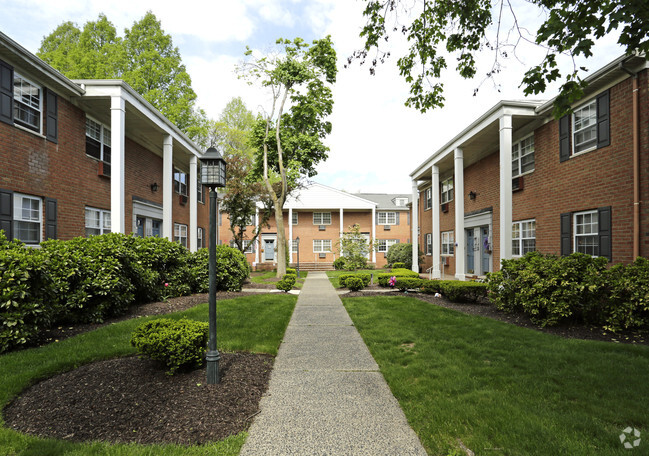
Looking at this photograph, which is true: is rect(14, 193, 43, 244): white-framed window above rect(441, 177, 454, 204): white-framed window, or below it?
below

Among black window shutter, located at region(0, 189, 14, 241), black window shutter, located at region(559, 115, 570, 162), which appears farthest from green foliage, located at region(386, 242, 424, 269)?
black window shutter, located at region(0, 189, 14, 241)

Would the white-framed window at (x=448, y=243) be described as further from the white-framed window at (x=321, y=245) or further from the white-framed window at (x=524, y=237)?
the white-framed window at (x=321, y=245)

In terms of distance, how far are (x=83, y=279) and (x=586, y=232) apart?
1267cm

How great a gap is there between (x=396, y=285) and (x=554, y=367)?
7.86 meters

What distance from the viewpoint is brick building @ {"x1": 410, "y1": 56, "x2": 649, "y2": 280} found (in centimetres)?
798

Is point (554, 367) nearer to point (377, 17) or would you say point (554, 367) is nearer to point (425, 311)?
point (425, 311)

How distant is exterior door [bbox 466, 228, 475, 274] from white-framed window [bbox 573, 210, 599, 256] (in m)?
6.59

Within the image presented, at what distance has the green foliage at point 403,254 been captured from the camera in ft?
75.8

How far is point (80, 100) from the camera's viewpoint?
33.7 feet

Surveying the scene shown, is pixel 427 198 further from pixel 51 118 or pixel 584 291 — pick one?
pixel 51 118

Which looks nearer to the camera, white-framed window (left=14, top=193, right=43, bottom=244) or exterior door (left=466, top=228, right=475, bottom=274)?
white-framed window (left=14, top=193, right=43, bottom=244)

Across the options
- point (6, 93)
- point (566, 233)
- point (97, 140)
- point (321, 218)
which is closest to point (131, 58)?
point (97, 140)

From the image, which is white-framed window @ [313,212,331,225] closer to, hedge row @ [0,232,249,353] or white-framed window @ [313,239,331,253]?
white-framed window @ [313,239,331,253]

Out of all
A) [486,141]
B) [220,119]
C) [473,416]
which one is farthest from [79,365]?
[220,119]
